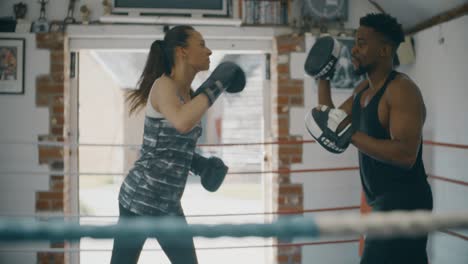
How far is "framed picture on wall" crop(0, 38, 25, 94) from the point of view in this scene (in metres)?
3.31

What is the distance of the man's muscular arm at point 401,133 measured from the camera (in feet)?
4.52

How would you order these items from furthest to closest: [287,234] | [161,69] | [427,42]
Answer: [427,42] → [161,69] → [287,234]

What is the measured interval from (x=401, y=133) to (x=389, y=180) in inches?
6.6

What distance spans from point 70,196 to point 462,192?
8.47ft

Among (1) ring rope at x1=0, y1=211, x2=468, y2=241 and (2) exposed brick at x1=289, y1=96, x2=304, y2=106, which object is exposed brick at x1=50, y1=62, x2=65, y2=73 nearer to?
(2) exposed brick at x1=289, y1=96, x2=304, y2=106

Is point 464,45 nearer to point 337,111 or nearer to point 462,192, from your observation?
point 462,192

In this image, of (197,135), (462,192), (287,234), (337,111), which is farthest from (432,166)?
(287,234)

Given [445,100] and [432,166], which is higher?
[445,100]

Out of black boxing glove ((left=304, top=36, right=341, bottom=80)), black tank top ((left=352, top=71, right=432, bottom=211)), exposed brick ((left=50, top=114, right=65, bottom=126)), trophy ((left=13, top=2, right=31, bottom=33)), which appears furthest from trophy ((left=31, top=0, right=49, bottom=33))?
black tank top ((left=352, top=71, right=432, bottom=211))

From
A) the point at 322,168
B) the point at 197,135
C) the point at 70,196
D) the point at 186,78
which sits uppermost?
the point at 186,78

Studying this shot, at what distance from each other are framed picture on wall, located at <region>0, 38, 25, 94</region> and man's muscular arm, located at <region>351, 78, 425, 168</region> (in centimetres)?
267

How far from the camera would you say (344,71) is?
3502 millimetres

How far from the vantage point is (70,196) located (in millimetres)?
3439

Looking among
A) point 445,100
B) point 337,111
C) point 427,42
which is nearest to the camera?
point 337,111
